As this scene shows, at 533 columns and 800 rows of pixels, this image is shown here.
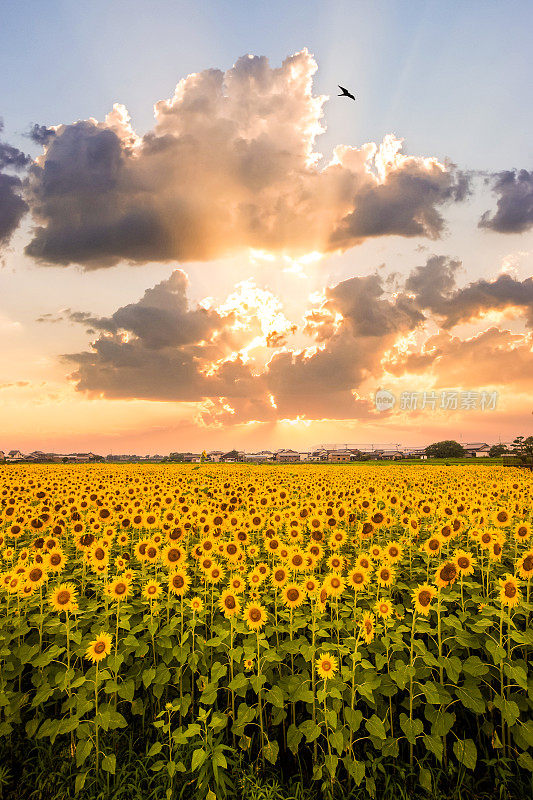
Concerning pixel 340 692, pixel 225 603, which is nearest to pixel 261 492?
pixel 225 603

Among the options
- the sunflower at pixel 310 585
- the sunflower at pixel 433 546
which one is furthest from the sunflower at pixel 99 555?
the sunflower at pixel 433 546

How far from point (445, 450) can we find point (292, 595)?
145 metres

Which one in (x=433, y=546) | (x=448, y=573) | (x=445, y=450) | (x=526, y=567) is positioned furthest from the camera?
(x=445, y=450)

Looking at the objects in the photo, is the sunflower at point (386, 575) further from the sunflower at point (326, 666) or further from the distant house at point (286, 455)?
the distant house at point (286, 455)

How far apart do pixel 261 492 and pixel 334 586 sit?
843 cm

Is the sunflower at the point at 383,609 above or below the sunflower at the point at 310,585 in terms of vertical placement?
below

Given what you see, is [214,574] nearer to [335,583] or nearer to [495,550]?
[335,583]

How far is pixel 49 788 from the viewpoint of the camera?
607cm

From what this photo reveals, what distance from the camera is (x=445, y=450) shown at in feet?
469

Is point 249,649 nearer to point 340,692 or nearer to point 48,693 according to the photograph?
point 340,692

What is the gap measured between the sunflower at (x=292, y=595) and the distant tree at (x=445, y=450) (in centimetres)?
14011

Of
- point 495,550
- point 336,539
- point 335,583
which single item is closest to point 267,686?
point 335,583

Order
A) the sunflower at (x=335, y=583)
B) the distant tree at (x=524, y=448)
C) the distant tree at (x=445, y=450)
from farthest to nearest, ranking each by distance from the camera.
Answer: the distant tree at (x=445, y=450), the distant tree at (x=524, y=448), the sunflower at (x=335, y=583)

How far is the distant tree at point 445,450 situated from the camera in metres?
139
